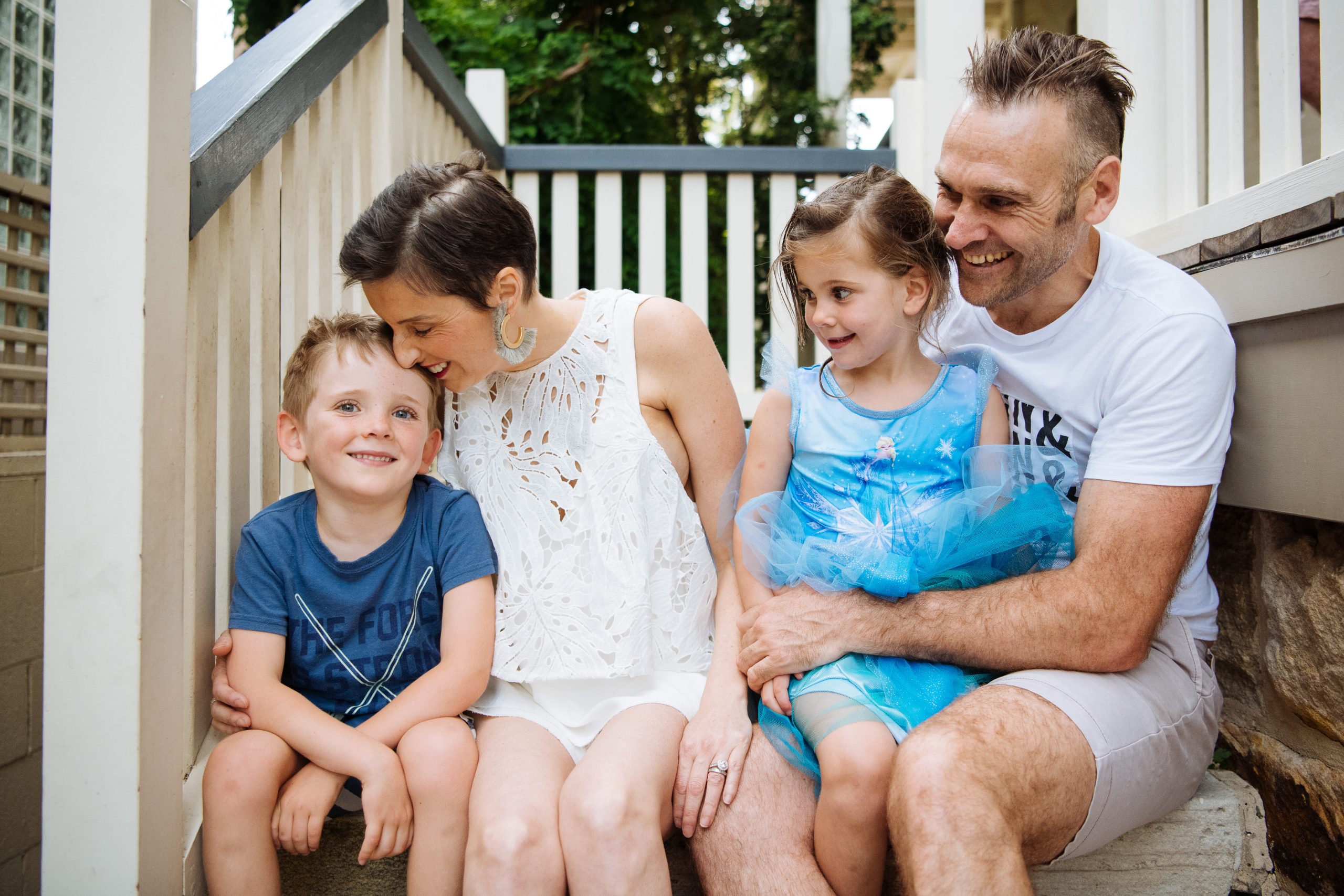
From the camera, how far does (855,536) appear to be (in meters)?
1.43

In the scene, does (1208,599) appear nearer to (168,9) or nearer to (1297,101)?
(1297,101)

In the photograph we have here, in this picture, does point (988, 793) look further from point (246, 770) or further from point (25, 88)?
point (25, 88)

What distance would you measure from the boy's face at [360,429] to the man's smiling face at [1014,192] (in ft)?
3.43

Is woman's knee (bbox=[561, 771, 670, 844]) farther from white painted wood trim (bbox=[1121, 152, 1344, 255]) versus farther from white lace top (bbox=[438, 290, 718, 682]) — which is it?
white painted wood trim (bbox=[1121, 152, 1344, 255])

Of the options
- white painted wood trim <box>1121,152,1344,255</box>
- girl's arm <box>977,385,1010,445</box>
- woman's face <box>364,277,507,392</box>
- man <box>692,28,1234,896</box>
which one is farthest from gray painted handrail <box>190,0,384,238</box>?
white painted wood trim <box>1121,152,1344,255</box>

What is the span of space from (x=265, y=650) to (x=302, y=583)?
0.38 feet

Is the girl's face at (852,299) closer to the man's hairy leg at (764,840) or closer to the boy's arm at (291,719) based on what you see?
the man's hairy leg at (764,840)

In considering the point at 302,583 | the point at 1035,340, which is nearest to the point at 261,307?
the point at 302,583

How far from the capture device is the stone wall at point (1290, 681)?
1.30m

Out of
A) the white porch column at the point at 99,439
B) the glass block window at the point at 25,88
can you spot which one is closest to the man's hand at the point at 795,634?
the white porch column at the point at 99,439

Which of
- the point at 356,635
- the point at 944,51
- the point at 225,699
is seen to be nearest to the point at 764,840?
the point at 356,635

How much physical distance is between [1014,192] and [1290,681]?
0.95 m

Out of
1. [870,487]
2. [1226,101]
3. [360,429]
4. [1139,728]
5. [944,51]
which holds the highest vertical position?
[944,51]

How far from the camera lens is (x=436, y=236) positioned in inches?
54.4
